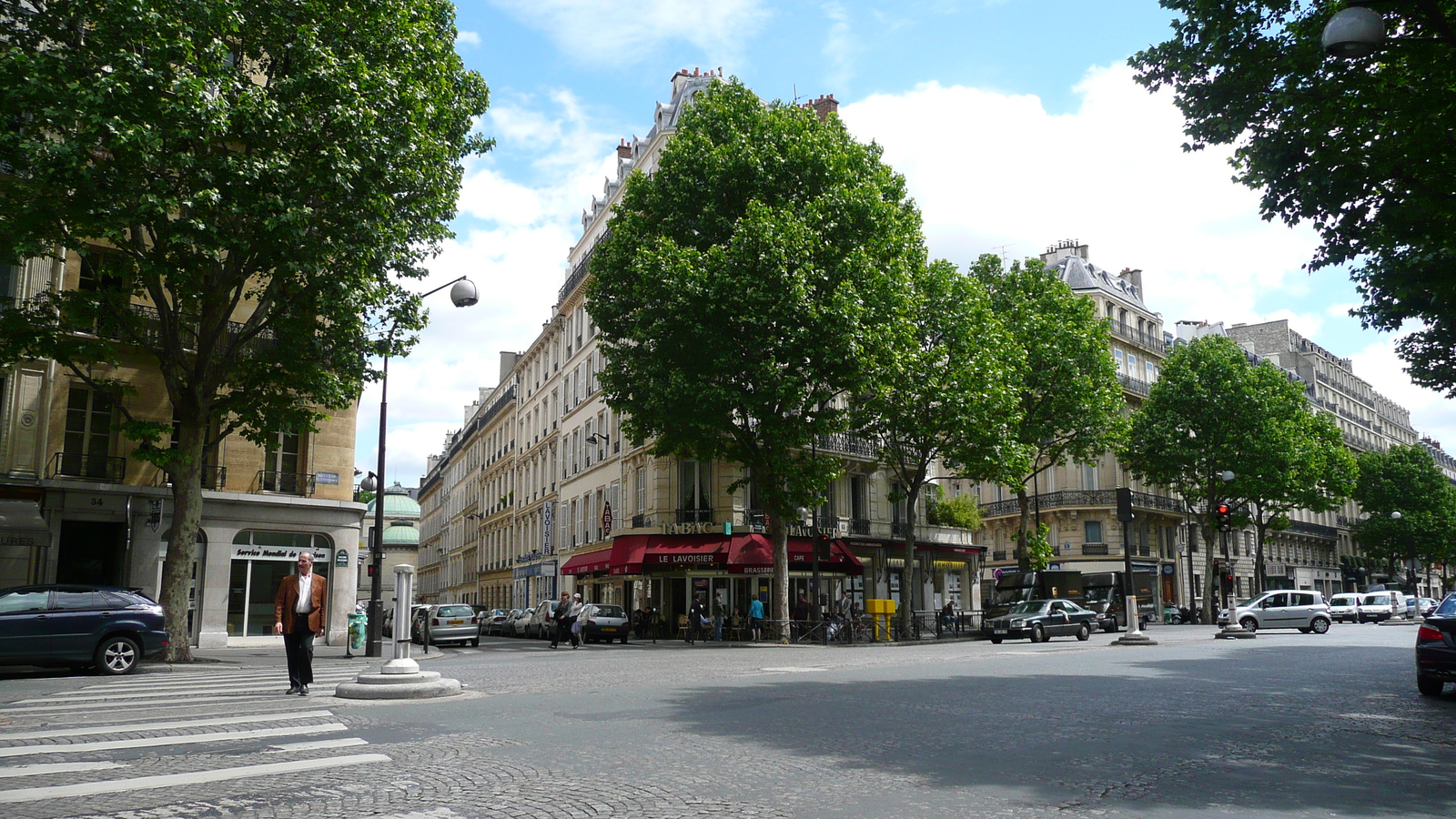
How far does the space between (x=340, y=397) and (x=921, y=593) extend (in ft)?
97.4

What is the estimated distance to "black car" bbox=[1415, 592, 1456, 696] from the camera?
12125mm

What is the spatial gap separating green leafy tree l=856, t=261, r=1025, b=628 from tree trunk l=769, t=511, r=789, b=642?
462 cm

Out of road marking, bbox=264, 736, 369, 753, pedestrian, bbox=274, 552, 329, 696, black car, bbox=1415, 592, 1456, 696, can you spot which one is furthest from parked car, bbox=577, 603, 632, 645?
road marking, bbox=264, 736, 369, 753

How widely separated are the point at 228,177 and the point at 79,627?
7.84 m

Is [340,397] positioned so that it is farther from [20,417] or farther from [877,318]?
[877,318]

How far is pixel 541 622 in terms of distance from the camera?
3997cm

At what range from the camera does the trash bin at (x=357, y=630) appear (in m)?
23.4

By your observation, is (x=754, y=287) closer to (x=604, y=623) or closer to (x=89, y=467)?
(x=604, y=623)

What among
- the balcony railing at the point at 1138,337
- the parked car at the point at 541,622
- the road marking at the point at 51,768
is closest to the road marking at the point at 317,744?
the road marking at the point at 51,768

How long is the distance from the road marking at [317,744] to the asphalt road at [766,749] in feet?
0.14

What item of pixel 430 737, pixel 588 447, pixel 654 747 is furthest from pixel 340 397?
pixel 588 447

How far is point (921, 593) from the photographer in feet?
146

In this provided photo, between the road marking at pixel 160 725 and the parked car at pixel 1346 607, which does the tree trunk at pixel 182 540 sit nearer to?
the road marking at pixel 160 725

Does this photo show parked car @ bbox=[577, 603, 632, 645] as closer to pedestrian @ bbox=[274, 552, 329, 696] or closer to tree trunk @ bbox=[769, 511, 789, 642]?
tree trunk @ bbox=[769, 511, 789, 642]
